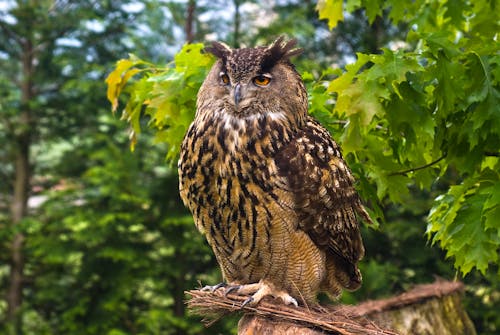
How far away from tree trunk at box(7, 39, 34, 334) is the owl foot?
16.9ft

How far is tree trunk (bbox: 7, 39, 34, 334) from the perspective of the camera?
6768mm

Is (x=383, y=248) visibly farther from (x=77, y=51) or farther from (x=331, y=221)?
(x=331, y=221)

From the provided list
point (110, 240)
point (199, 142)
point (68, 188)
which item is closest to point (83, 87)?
point (68, 188)

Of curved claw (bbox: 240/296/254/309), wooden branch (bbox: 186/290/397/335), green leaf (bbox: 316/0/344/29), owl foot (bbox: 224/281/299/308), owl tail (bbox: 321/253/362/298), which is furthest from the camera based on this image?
green leaf (bbox: 316/0/344/29)

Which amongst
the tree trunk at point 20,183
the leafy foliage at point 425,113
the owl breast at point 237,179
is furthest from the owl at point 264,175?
the tree trunk at point 20,183

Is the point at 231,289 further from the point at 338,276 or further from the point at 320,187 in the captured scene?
the point at 338,276

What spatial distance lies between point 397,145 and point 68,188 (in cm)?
491

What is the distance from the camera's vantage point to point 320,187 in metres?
2.19

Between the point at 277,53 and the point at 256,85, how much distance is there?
16 centimetres

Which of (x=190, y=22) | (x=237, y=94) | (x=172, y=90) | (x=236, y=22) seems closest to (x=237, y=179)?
(x=237, y=94)

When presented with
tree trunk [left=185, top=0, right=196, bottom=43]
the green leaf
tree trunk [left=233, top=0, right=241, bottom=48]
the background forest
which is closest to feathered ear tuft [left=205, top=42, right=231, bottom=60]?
the green leaf

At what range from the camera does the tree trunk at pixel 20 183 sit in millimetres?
6768

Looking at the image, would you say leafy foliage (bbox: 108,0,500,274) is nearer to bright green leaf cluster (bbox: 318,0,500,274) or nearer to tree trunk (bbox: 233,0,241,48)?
bright green leaf cluster (bbox: 318,0,500,274)

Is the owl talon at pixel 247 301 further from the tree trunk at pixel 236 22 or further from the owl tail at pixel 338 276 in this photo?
the tree trunk at pixel 236 22
